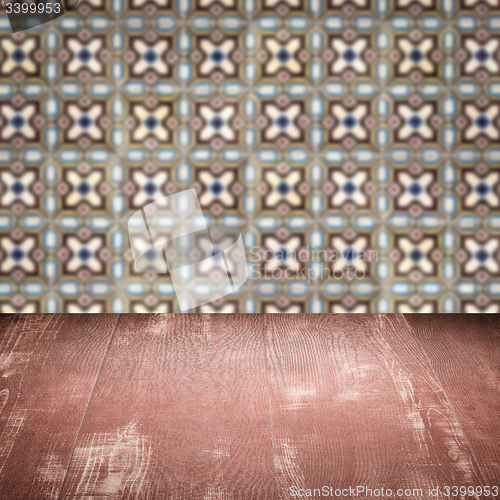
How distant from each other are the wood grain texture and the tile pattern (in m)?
0.08

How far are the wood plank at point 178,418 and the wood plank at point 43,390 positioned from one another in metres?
0.03

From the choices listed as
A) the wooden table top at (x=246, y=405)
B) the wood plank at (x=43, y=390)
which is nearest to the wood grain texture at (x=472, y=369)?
the wooden table top at (x=246, y=405)

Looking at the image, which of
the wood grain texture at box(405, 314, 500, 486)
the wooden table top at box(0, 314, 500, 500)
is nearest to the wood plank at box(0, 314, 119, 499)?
the wooden table top at box(0, 314, 500, 500)

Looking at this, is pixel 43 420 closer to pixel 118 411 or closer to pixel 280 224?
pixel 118 411

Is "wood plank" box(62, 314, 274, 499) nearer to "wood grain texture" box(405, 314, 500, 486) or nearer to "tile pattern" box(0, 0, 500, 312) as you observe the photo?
"tile pattern" box(0, 0, 500, 312)

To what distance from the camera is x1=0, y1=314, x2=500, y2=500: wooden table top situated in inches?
37.0

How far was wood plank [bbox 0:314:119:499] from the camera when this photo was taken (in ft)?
3.13

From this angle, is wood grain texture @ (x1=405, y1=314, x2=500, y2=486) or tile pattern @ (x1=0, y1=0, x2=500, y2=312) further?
tile pattern @ (x1=0, y1=0, x2=500, y2=312)

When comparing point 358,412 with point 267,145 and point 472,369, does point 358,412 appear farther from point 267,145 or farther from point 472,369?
point 267,145

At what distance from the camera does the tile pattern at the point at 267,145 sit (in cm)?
149

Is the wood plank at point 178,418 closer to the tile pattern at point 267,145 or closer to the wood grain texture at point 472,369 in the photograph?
the tile pattern at point 267,145

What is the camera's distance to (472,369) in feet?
4.22

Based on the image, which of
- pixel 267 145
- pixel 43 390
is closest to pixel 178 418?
pixel 43 390

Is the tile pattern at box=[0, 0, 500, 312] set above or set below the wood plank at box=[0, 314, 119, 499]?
above
